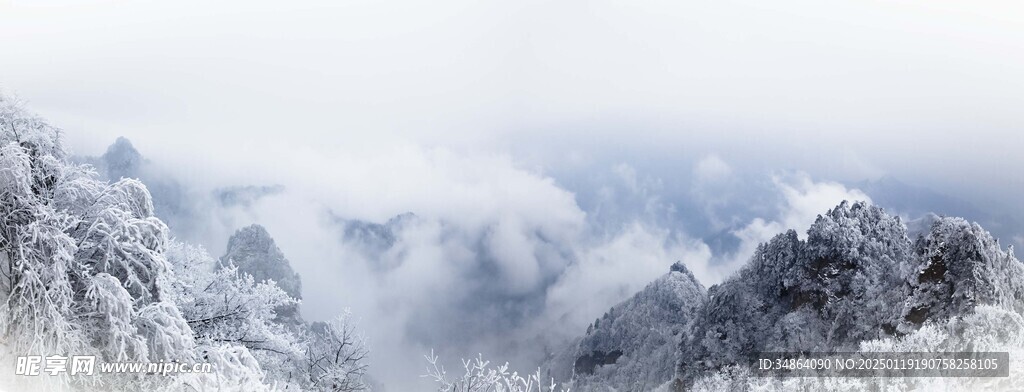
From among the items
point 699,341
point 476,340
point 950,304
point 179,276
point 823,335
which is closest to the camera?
point 179,276

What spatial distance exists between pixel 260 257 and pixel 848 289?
34471mm

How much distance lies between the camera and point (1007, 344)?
49.2ft

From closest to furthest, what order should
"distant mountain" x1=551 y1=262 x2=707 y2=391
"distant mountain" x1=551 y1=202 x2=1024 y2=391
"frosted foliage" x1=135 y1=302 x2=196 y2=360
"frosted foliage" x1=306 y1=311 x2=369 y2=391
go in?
1. "frosted foliage" x1=135 y1=302 x2=196 y2=360
2. "frosted foliage" x1=306 y1=311 x2=369 y2=391
3. "distant mountain" x1=551 y1=202 x2=1024 y2=391
4. "distant mountain" x1=551 y1=262 x2=707 y2=391

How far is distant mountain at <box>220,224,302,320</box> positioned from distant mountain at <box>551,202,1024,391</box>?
85.7ft

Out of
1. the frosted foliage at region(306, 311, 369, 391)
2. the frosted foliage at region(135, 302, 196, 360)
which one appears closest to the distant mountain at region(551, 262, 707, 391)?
the frosted foliage at region(306, 311, 369, 391)

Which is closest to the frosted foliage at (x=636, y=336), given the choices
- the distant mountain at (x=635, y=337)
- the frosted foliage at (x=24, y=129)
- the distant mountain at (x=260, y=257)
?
the distant mountain at (x=635, y=337)

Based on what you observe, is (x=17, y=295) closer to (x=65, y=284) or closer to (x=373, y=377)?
(x=65, y=284)

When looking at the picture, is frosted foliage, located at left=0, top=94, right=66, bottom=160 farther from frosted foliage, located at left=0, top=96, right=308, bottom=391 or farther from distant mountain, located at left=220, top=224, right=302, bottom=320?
distant mountain, located at left=220, top=224, right=302, bottom=320

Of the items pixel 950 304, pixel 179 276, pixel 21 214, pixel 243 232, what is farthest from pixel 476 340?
pixel 21 214

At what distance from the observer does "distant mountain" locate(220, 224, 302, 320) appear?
39031 mm

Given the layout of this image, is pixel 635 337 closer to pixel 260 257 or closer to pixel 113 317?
pixel 260 257

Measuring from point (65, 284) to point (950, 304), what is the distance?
21012 millimetres

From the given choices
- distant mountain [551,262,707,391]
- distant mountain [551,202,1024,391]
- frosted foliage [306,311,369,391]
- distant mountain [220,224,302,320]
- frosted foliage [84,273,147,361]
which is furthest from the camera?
distant mountain [220,224,302,320]

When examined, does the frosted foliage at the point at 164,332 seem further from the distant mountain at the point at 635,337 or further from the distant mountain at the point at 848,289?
the distant mountain at the point at 635,337
